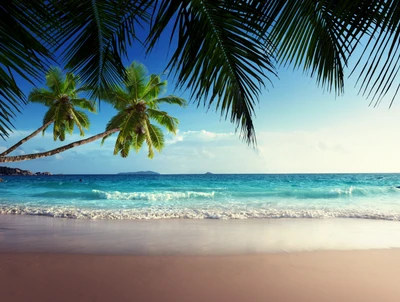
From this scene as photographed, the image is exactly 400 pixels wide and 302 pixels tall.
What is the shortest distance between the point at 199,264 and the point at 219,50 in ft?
11.7

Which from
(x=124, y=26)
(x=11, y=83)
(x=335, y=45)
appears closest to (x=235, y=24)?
(x=335, y=45)

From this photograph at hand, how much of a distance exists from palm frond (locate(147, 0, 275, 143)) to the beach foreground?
235cm

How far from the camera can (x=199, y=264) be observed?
4.59 meters

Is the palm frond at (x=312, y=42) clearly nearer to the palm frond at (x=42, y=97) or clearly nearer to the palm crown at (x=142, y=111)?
the palm crown at (x=142, y=111)

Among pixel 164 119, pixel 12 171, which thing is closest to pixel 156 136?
pixel 164 119

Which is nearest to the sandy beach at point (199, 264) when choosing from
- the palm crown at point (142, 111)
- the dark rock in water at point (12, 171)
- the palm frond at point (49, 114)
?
the palm crown at point (142, 111)

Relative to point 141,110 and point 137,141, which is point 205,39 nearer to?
point 141,110

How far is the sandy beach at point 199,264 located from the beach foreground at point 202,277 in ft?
0.04

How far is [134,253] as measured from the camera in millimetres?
5203

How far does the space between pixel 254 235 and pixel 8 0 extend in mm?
6523

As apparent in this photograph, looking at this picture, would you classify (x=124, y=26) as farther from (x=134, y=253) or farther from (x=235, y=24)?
(x=134, y=253)

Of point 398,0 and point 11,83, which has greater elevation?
point 398,0

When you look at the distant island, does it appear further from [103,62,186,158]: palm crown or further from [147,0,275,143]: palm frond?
[147,0,275,143]: palm frond

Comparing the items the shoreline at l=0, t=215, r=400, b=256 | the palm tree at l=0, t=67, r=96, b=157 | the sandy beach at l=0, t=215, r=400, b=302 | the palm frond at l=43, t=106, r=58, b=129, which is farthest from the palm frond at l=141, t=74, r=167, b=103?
the sandy beach at l=0, t=215, r=400, b=302
